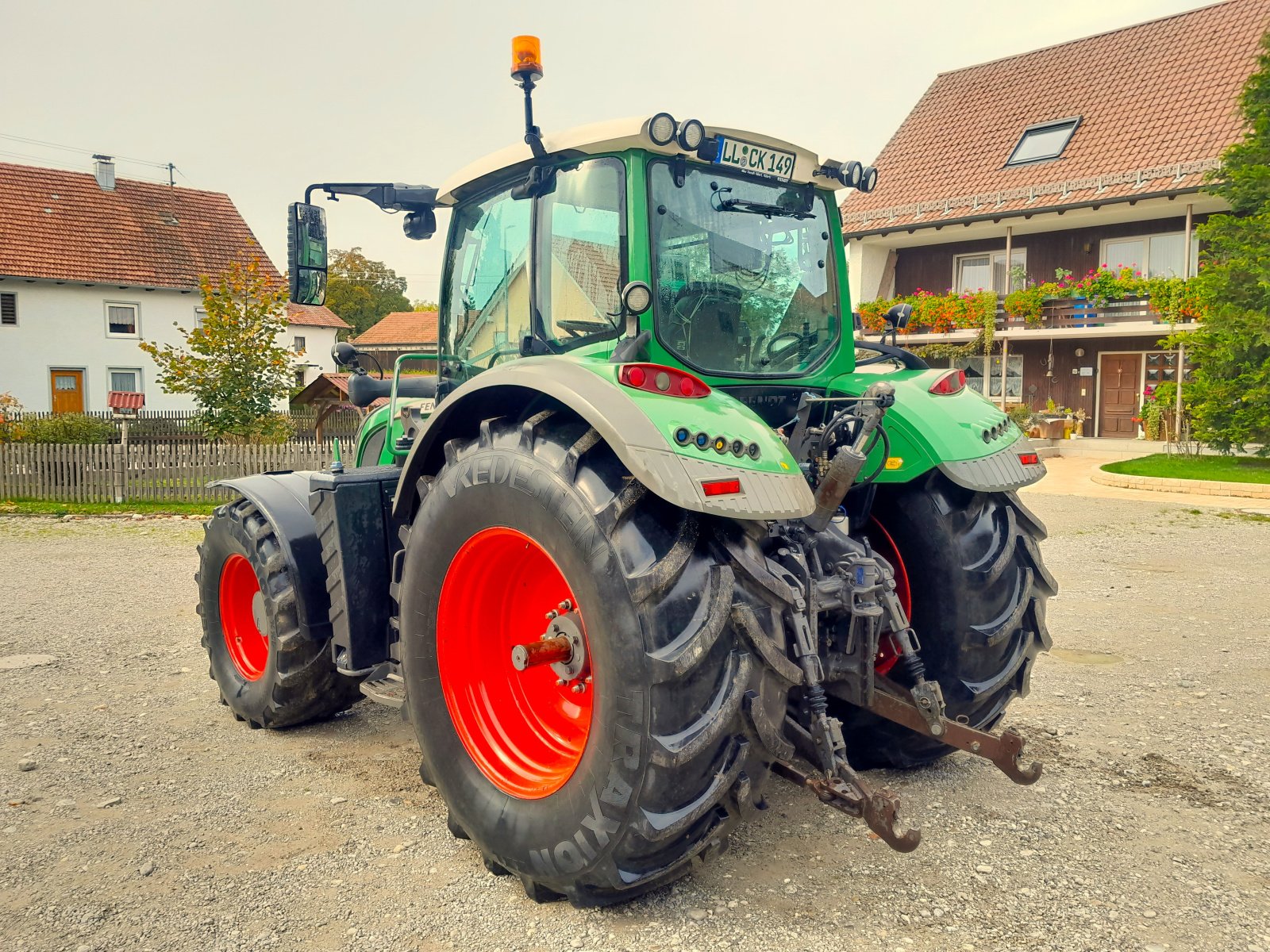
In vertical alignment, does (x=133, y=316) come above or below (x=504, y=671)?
above

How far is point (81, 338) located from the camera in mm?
28391

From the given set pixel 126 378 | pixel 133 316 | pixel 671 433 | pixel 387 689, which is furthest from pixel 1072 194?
pixel 126 378

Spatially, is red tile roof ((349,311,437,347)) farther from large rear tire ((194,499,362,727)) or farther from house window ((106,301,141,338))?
large rear tire ((194,499,362,727))

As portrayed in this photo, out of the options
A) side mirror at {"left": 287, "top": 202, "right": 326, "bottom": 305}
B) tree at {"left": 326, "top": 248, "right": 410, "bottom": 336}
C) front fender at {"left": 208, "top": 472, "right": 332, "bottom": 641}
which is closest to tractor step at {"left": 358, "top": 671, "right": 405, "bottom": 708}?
front fender at {"left": 208, "top": 472, "right": 332, "bottom": 641}

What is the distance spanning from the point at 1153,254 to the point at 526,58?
22652 millimetres

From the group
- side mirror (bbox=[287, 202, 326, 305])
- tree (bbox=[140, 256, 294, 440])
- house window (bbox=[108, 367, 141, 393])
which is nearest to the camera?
side mirror (bbox=[287, 202, 326, 305])

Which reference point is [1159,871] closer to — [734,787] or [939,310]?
[734,787]

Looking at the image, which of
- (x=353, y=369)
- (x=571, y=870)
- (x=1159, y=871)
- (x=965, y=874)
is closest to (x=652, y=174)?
(x=353, y=369)

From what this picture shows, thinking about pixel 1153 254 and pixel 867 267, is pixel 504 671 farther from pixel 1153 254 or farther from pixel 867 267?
pixel 867 267

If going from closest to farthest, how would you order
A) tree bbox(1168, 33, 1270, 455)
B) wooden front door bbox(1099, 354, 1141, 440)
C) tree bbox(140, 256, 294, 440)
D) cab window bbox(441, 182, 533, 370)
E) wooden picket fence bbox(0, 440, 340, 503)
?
cab window bbox(441, 182, 533, 370), wooden picket fence bbox(0, 440, 340, 503), tree bbox(1168, 33, 1270, 455), tree bbox(140, 256, 294, 440), wooden front door bbox(1099, 354, 1141, 440)

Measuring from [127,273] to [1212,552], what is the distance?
29489 mm

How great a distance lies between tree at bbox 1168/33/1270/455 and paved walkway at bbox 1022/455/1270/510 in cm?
217

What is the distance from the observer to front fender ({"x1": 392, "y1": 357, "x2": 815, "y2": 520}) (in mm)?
2371

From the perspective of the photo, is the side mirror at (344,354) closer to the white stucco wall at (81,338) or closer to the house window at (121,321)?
the white stucco wall at (81,338)
